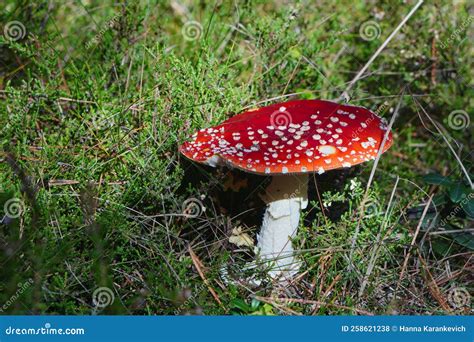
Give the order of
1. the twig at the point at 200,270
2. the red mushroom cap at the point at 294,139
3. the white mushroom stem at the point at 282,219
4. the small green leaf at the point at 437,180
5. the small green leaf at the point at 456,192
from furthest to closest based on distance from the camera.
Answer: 1. the small green leaf at the point at 437,180
2. the small green leaf at the point at 456,192
3. the white mushroom stem at the point at 282,219
4. the twig at the point at 200,270
5. the red mushroom cap at the point at 294,139

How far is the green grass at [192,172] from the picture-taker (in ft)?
8.76

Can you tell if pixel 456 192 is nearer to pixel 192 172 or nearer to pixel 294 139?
pixel 294 139

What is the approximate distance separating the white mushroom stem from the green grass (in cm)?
7

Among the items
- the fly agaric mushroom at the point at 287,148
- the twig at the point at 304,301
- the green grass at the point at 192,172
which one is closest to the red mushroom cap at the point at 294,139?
the fly agaric mushroom at the point at 287,148

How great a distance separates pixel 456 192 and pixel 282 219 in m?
1.00

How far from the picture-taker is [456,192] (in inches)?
123

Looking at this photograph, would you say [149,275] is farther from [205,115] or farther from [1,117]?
[1,117]

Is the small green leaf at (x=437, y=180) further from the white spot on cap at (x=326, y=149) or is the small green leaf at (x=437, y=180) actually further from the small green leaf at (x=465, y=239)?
the white spot on cap at (x=326, y=149)

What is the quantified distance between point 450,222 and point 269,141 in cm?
135

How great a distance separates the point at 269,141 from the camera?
2717 mm

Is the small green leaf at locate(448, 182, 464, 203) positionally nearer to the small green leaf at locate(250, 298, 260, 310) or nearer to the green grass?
the green grass

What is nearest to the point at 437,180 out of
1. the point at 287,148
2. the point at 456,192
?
the point at 456,192

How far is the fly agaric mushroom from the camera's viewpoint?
260 cm

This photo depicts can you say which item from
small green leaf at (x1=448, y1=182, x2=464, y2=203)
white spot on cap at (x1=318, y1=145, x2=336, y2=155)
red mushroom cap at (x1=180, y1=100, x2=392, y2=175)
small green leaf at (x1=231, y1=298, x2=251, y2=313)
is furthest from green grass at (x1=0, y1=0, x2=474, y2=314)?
white spot on cap at (x1=318, y1=145, x2=336, y2=155)
